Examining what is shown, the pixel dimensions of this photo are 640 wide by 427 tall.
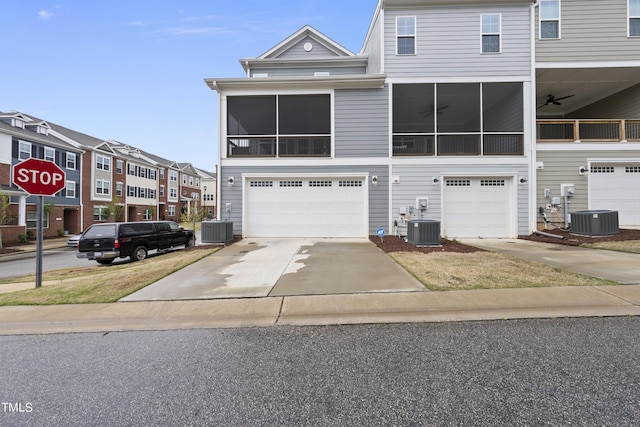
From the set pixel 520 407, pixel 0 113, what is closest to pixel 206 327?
pixel 520 407

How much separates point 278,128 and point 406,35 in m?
6.84

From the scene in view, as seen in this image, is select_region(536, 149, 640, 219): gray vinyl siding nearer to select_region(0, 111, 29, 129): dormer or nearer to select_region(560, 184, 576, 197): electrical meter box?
select_region(560, 184, 576, 197): electrical meter box

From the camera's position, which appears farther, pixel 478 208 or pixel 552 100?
pixel 552 100

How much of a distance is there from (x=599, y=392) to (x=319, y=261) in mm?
5891

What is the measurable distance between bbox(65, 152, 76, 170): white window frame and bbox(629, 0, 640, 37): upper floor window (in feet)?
132

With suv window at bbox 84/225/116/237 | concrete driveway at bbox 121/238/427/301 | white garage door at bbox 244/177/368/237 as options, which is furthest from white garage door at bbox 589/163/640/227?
suv window at bbox 84/225/116/237

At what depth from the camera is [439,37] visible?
476 inches

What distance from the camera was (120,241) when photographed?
10312mm

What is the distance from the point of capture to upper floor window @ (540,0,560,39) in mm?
12344

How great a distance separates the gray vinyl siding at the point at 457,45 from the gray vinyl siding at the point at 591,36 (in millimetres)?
1333

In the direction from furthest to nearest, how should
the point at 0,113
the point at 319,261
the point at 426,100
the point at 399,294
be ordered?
the point at 0,113, the point at 426,100, the point at 319,261, the point at 399,294

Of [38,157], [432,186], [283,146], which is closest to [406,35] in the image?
[432,186]

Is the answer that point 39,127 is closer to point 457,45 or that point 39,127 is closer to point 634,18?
point 457,45

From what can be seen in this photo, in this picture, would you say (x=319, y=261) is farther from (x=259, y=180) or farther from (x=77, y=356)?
(x=259, y=180)
